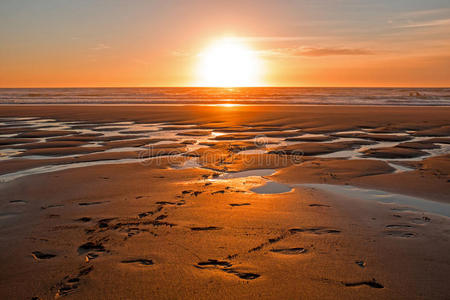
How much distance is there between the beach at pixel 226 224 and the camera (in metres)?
2.93

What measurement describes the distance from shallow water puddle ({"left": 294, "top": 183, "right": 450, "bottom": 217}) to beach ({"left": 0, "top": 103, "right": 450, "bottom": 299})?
0.03m

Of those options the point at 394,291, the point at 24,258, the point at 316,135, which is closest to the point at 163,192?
the point at 24,258

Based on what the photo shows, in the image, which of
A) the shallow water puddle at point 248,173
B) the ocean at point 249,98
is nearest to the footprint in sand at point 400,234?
the shallow water puddle at point 248,173

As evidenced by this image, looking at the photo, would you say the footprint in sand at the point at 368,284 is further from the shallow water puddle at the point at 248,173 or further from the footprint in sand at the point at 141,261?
the shallow water puddle at the point at 248,173

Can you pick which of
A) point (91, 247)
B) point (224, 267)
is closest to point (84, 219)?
point (91, 247)

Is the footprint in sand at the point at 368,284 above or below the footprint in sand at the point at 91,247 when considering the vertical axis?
below

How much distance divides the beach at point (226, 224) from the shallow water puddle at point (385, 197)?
3 cm

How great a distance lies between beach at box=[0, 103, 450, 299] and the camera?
2934 mm

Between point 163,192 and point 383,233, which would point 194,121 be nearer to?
point 163,192

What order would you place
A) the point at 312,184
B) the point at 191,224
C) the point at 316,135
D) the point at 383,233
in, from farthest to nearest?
the point at 316,135
the point at 312,184
the point at 191,224
the point at 383,233

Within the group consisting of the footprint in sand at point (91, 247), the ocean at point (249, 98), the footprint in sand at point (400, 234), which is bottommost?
the footprint in sand at point (91, 247)

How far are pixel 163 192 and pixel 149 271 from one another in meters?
2.56

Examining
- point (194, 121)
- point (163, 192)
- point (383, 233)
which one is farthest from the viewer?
point (194, 121)

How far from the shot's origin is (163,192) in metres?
5.63
